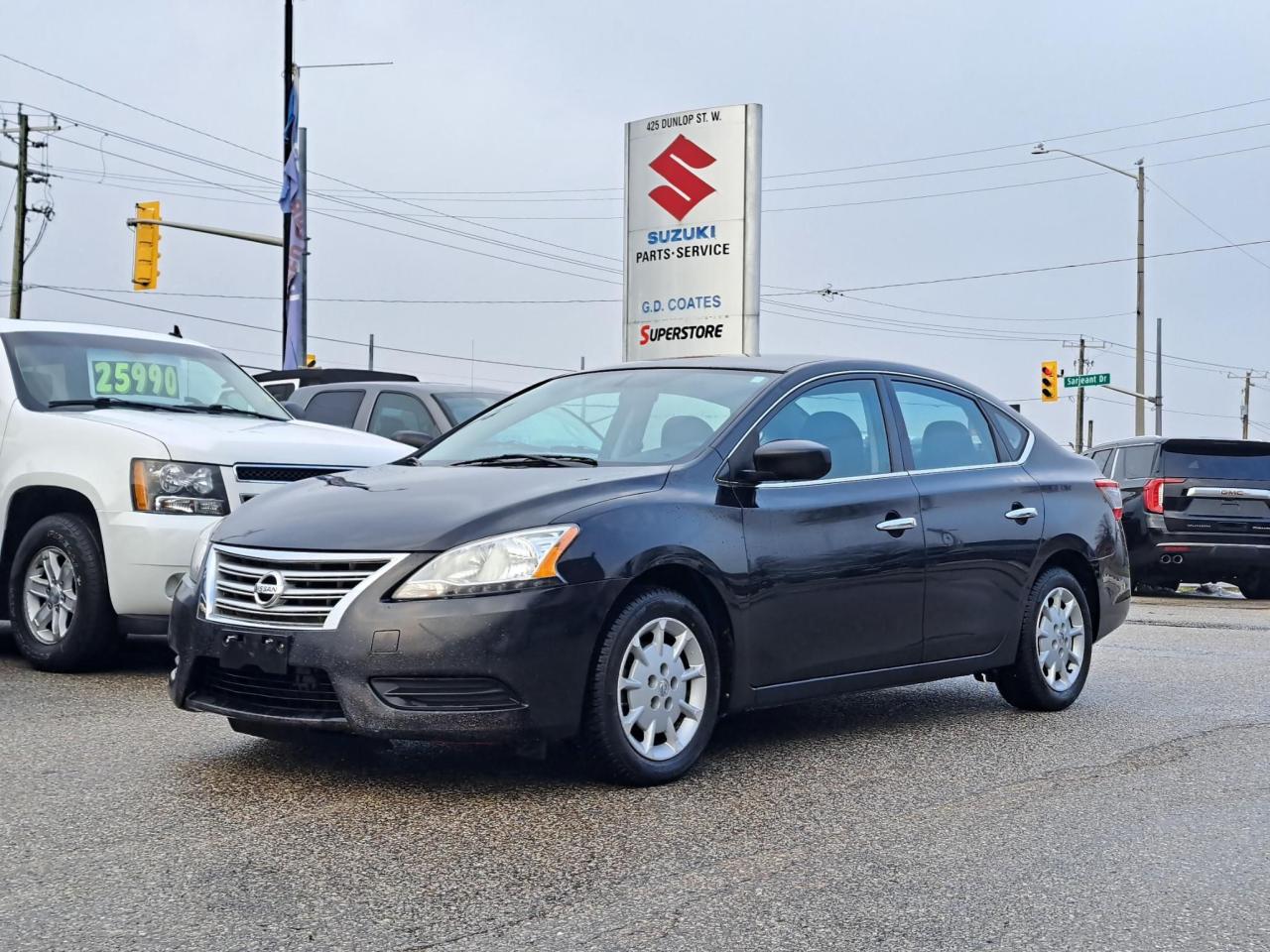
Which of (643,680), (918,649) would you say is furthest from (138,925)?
(918,649)

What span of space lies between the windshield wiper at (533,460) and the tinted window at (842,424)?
0.76 m

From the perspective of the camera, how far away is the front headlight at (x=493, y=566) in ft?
17.2

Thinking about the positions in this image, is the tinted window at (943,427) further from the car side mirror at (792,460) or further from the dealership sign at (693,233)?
the dealership sign at (693,233)

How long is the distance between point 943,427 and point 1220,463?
10516 millimetres

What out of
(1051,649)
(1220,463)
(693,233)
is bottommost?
(1051,649)

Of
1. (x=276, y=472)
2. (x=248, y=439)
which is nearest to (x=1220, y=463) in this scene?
(x=276, y=472)

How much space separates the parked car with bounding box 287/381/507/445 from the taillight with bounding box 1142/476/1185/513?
24.5 feet

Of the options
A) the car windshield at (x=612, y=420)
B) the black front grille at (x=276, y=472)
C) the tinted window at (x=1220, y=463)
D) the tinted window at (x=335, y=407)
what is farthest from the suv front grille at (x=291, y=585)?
the tinted window at (x=1220, y=463)

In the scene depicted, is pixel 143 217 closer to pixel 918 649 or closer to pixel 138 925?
pixel 918 649

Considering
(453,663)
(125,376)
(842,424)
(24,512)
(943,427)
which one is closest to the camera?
(453,663)

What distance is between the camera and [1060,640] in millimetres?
7793

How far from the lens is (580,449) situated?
6.41m

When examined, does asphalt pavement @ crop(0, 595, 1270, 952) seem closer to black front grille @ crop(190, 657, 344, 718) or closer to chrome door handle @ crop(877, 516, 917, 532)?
black front grille @ crop(190, 657, 344, 718)

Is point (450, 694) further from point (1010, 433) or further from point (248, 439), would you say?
point (1010, 433)
